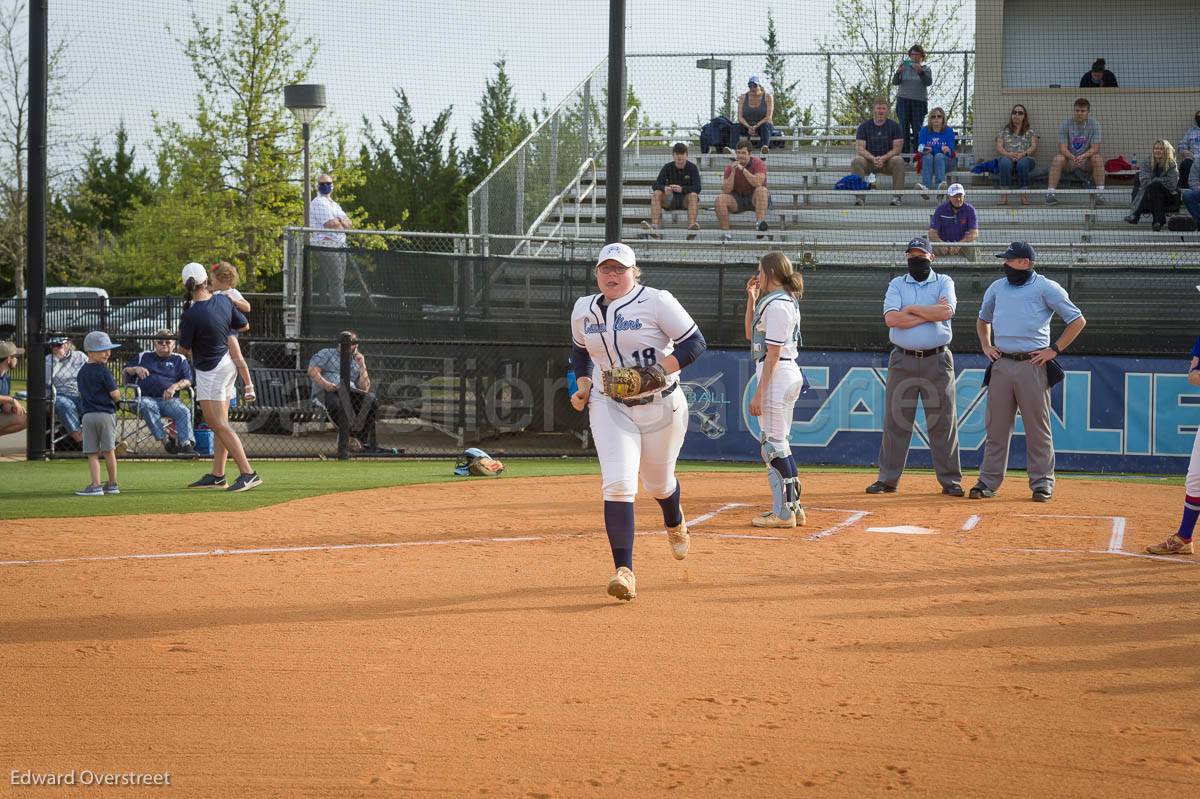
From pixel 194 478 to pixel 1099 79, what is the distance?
1736cm

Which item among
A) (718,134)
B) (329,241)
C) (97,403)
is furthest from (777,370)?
(718,134)

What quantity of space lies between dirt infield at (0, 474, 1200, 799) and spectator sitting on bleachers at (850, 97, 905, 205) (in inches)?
514

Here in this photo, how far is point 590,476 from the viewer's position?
13.6 m

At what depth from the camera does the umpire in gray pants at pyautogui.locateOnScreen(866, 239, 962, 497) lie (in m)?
11.4

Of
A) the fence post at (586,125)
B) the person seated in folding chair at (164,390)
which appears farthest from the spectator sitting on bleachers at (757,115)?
the person seated in folding chair at (164,390)

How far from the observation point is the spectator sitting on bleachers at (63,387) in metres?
15.0

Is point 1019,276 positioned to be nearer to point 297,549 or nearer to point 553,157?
point 297,549

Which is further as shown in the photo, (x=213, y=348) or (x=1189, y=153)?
(x=1189, y=153)

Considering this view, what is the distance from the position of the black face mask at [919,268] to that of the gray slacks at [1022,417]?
3.43ft

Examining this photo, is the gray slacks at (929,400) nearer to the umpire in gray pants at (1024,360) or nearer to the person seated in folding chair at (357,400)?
the umpire in gray pants at (1024,360)

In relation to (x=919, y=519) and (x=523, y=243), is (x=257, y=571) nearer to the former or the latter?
(x=919, y=519)

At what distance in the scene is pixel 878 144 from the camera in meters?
21.7

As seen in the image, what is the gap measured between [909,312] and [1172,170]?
32.3ft

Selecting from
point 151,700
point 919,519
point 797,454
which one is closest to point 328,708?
point 151,700
